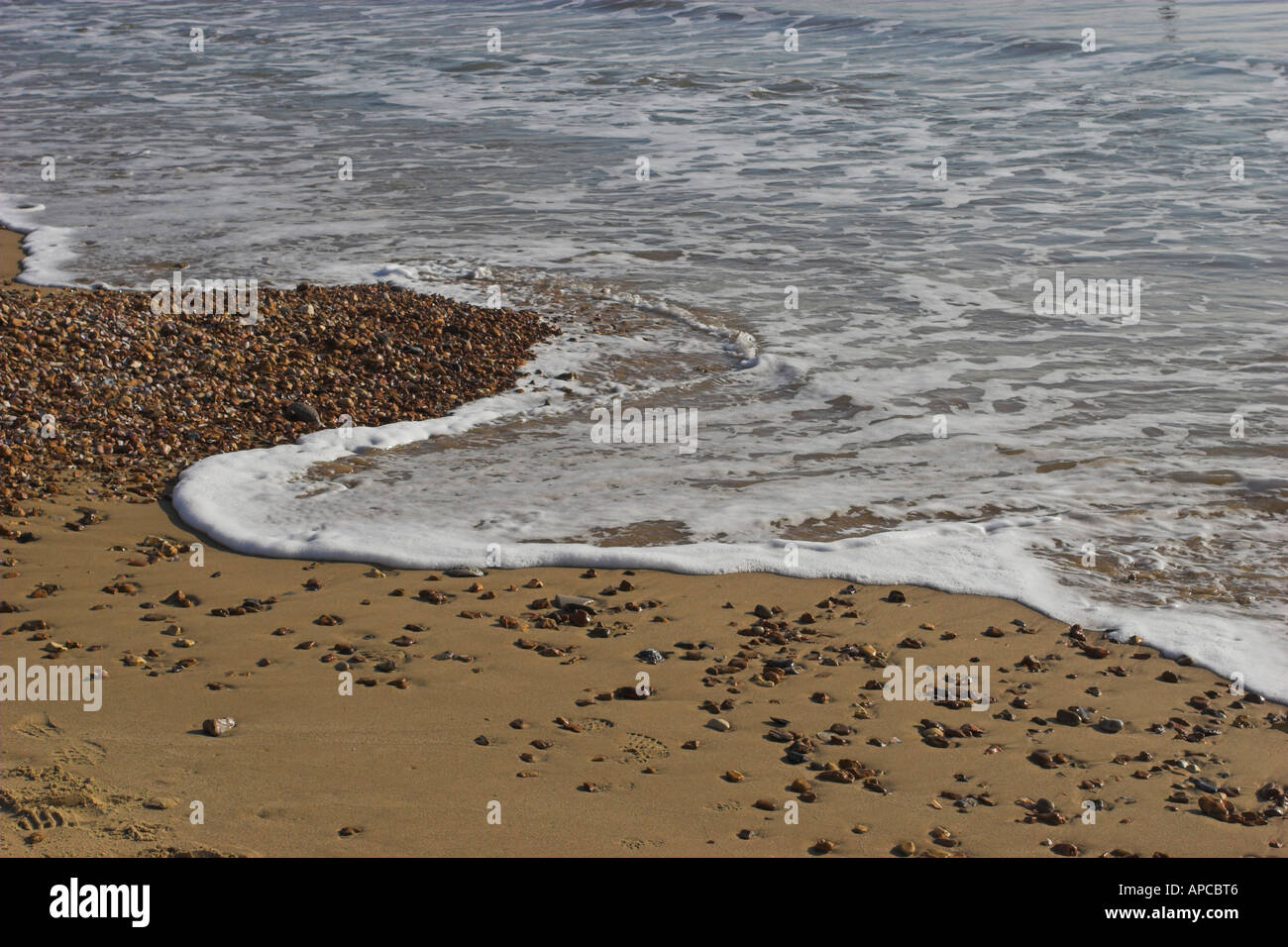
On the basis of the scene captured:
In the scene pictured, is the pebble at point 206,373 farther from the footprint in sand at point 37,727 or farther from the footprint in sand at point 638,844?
the footprint in sand at point 638,844

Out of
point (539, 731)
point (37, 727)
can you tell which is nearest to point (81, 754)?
point (37, 727)

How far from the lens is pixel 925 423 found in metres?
8.29

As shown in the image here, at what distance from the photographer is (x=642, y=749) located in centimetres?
438

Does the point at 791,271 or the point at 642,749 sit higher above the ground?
the point at 791,271

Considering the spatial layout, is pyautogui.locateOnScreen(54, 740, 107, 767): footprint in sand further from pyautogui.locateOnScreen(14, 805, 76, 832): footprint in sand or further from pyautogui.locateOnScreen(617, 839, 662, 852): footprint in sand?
pyautogui.locateOnScreen(617, 839, 662, 852): footprint in sand

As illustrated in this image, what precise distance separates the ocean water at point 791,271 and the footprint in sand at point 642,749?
1691 mm

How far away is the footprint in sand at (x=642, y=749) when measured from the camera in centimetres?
432

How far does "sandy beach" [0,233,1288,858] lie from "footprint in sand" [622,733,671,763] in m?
0.01

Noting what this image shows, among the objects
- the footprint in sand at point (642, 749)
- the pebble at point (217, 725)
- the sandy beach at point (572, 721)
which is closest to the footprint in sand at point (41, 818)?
the sandy beach at point (572, 721)

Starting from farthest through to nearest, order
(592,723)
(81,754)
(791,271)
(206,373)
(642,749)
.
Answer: (791,271)
(206,373)
(592,723)
(642,749)
(81,754)

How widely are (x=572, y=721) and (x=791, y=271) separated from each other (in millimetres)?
8246

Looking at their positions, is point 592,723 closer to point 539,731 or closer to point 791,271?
point 539,731

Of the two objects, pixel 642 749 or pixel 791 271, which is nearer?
pixel 642 749

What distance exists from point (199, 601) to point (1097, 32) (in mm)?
26901
